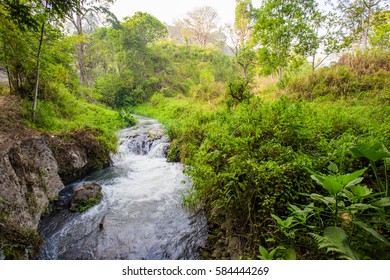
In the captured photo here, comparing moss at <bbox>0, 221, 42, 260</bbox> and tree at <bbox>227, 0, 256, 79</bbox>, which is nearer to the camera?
moss at <bbox>0, 221, 42, 260</bbox>

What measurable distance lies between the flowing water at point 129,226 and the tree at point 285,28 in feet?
21.4

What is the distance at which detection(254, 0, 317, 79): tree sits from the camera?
21.9 ft

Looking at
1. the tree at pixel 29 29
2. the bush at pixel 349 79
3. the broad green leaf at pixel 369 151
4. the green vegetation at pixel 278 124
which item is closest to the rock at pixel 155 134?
the green vegetation at pixel 278 124

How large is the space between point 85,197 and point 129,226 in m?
1.28

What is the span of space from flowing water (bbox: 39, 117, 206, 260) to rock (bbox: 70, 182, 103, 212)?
0.12m

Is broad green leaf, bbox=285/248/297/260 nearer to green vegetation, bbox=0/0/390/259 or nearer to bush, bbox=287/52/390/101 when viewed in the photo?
green vegetation, bbox=0/0/390/259

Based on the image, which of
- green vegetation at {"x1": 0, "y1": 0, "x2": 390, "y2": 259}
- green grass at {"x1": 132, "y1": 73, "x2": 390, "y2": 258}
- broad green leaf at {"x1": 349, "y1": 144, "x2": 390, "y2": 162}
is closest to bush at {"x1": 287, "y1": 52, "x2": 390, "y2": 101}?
green vegetation at {"x1": 0, "y1": 0, "x2": 390, "y2": 259}

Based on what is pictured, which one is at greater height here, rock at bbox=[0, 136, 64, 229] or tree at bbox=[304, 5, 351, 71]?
tree at bbox=[304, 5, 351, 71]

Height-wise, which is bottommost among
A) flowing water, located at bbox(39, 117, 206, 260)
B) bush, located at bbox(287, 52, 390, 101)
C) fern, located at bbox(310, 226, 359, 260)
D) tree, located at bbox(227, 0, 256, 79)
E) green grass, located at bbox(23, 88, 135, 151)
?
flowing water, located at bbox(39, 117, 206, 260)

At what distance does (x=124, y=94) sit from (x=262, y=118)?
16.8 m

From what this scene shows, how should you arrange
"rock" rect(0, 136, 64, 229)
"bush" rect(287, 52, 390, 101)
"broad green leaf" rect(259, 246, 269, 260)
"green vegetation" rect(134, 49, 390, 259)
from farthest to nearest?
"bush" rect(287, 52, 390, 101) < "rock" rect(0, 136, 64, 229) < "broad green leaf" rect(259, 246, 269, 260) < "green vegetation" rect(134, 49, 390, 259)

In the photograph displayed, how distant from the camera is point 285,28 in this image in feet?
22.2
